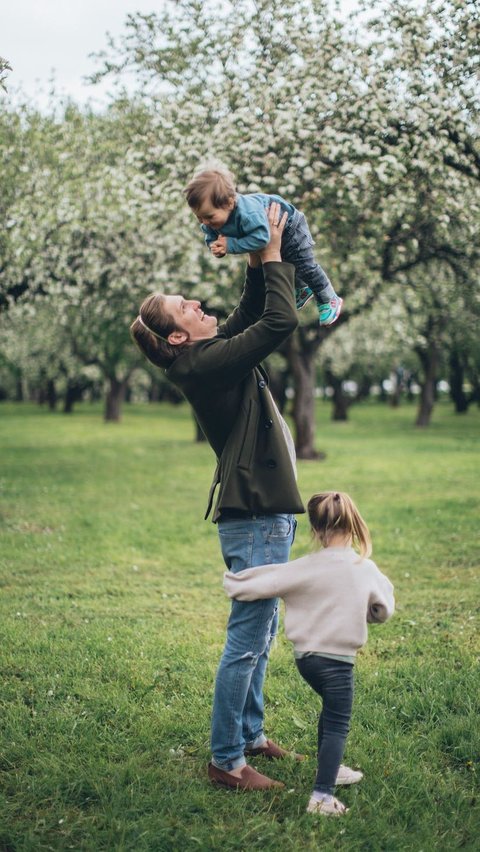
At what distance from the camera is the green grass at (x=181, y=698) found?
399cm

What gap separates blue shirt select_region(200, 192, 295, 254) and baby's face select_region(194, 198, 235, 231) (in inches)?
1.3

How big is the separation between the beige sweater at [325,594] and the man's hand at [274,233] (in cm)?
160

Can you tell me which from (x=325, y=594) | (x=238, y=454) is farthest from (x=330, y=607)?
(x=238, y=454)

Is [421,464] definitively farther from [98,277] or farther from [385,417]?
[385,417]

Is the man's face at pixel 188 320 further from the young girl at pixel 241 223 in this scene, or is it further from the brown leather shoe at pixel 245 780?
the brown leather shoe at pixel 245 780

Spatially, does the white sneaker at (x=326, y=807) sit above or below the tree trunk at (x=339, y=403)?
below

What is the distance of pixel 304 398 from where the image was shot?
24.4 metres

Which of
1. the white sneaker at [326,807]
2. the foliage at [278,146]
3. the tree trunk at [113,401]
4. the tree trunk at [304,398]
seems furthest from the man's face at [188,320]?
the tree trunk at [113,401]

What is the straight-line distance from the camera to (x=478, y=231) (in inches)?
444

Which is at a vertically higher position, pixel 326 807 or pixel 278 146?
pixel 278 146

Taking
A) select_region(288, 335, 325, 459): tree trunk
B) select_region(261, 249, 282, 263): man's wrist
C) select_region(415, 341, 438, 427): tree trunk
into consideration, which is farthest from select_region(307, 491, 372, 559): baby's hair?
select_region(415, 341, 438, 427): tree trunk

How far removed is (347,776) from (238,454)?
200 cm

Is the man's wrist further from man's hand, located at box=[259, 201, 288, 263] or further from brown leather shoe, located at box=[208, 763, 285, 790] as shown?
brown leather shoe, located at box=[208, 763, 285, 790]

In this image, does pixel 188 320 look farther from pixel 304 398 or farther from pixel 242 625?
pixel 304 398
